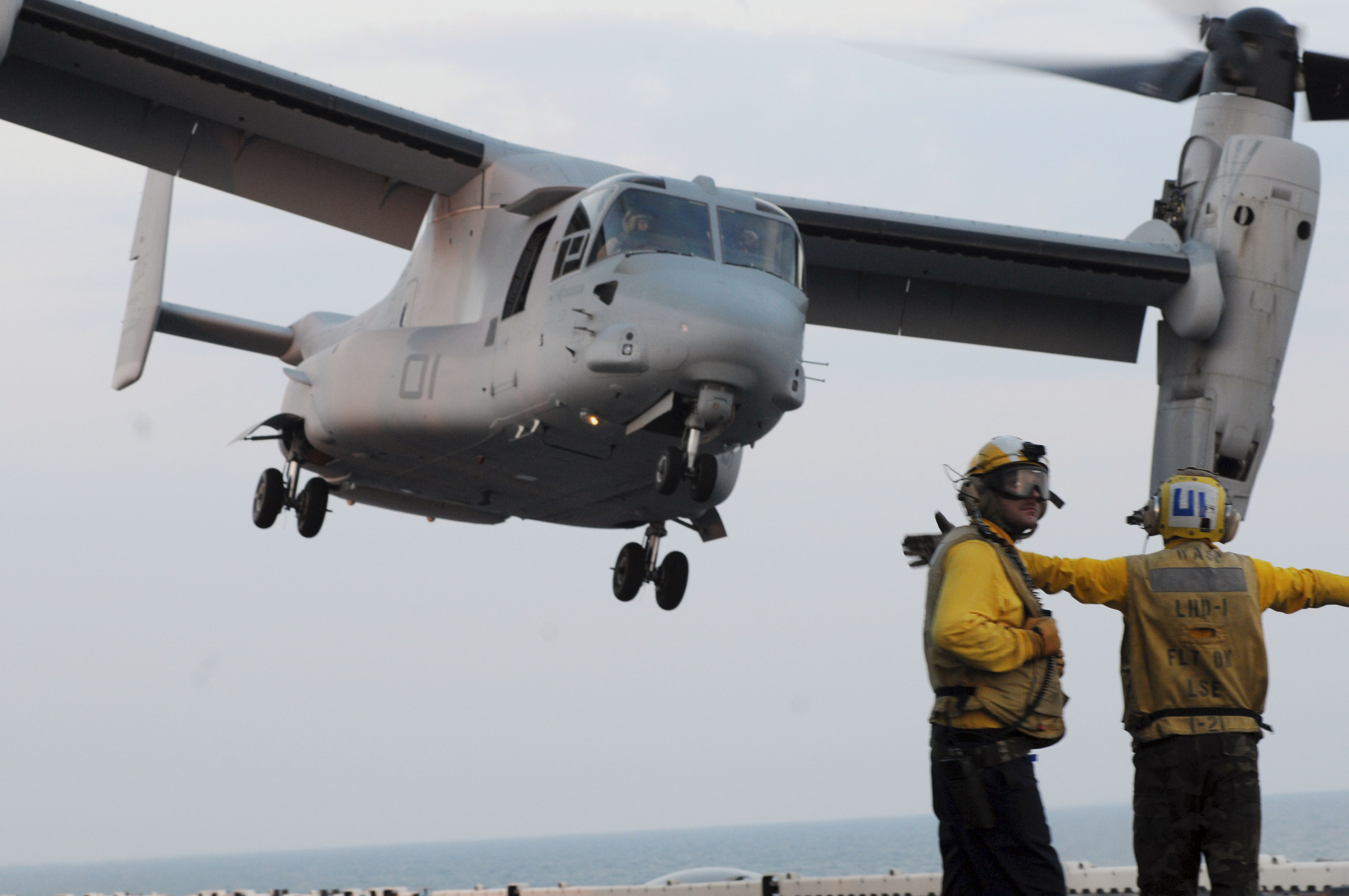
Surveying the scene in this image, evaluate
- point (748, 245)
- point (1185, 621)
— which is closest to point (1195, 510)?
point (1185, 621)

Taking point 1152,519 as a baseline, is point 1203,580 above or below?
below

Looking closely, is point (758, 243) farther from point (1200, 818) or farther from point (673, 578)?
point (1200, 818)

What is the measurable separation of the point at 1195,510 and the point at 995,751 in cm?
147

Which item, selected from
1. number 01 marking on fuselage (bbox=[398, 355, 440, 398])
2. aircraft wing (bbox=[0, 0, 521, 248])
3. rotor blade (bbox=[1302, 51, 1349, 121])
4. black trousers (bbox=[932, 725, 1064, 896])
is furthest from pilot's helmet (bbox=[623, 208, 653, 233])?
rotor blade (bbox=[1302, 51, 1349, 121])

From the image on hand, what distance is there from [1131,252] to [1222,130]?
1.79 meters

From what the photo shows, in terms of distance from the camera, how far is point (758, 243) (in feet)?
39.1

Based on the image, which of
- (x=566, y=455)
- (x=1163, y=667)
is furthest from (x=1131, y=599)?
(x=566, y=455)

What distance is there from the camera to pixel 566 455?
1302 centimetres

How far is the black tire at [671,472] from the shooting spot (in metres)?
11.8

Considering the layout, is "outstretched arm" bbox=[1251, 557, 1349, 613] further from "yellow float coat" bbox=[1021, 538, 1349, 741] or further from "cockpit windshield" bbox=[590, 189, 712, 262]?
"cockpit windshield" bbox=[590, 189, 712, 262]

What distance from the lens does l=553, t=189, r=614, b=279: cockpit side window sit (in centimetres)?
1203

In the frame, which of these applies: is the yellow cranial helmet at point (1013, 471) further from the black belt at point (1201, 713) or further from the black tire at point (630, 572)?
the black tire at point (630, 572)

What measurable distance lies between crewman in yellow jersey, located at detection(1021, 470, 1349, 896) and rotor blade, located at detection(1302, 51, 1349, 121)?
14.5 meters

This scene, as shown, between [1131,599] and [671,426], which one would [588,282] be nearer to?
[671,426]
